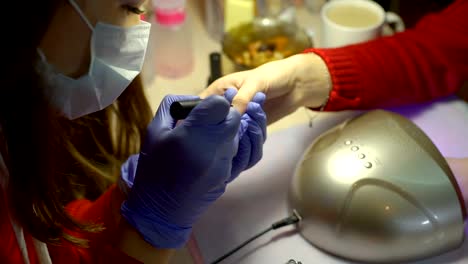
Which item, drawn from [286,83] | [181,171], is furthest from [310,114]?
[181,171]

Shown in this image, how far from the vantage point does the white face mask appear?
1.86 ft

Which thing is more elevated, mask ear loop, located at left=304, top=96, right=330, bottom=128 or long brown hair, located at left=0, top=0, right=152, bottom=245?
long brown hair, located at left=0, top=0, right=152, bottom=245

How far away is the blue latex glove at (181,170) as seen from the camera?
0.59 meters

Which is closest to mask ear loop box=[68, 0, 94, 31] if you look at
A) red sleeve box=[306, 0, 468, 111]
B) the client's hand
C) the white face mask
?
the white face mask

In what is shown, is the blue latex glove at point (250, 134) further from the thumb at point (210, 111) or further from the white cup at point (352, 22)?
the white cup at point (352, 22)

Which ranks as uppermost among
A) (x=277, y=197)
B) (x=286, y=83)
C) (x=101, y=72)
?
(x=101, y=72)

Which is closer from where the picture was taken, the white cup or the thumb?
the thumb

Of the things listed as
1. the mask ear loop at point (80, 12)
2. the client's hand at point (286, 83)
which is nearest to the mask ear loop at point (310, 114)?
the client's hand at point (286, 83)

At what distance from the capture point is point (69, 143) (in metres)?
0.72

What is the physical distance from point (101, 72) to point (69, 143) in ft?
0.52

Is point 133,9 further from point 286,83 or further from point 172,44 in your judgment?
point 172,44

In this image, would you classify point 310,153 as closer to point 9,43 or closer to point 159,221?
point 159,221

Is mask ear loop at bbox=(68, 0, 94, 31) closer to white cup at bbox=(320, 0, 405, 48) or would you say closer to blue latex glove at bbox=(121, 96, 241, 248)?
blue latex glove at bbox=(121, 96, 241, 248)

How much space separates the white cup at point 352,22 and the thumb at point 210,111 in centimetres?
43
